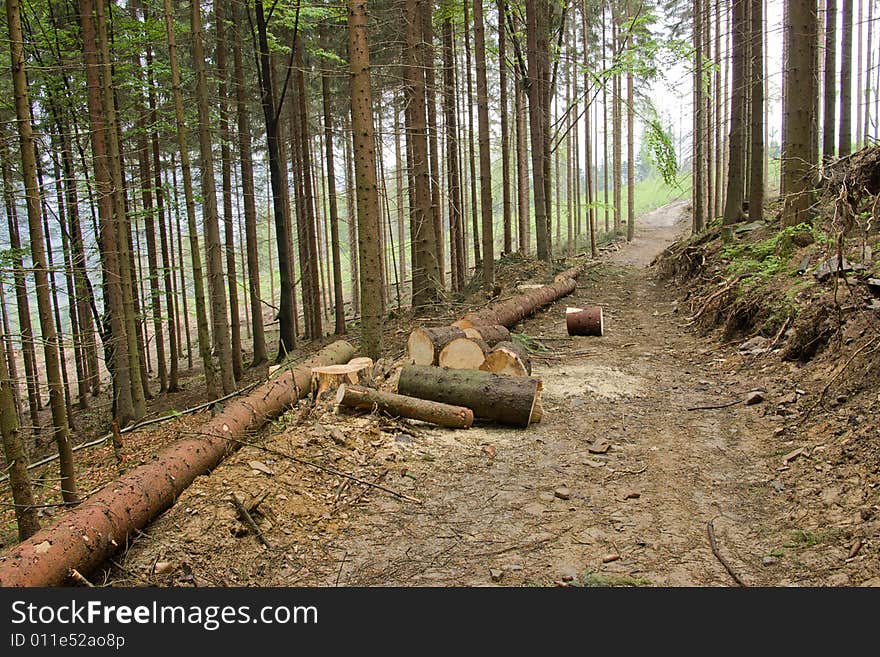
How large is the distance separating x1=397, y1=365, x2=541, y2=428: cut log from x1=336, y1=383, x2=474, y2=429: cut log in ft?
0.49

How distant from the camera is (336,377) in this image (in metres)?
7.60

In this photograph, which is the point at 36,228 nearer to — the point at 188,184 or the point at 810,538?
the point at 188,184

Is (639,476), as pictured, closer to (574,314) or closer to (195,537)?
(195,537)

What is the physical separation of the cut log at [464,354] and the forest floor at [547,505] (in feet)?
4.41

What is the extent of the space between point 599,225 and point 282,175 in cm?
3106

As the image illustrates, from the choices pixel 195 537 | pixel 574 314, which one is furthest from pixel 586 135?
pixel 195 537

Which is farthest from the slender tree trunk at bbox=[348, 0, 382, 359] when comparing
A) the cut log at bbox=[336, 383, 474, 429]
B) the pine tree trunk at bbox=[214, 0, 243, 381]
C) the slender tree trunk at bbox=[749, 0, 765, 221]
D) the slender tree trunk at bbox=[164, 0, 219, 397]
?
the slender tree trunk at bbox=[749, 0, 765, 221]

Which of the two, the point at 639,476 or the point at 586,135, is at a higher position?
the point at 586,135

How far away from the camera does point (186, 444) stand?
558 cm

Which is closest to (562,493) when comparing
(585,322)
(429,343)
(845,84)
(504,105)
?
(429,343)

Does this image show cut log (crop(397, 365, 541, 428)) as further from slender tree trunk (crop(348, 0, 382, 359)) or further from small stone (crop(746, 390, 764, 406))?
small stone (crop(746, 390, 764, 406))

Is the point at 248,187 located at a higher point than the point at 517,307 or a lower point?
higher

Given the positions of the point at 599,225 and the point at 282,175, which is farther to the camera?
the point at 599,225

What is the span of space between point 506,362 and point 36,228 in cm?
548
